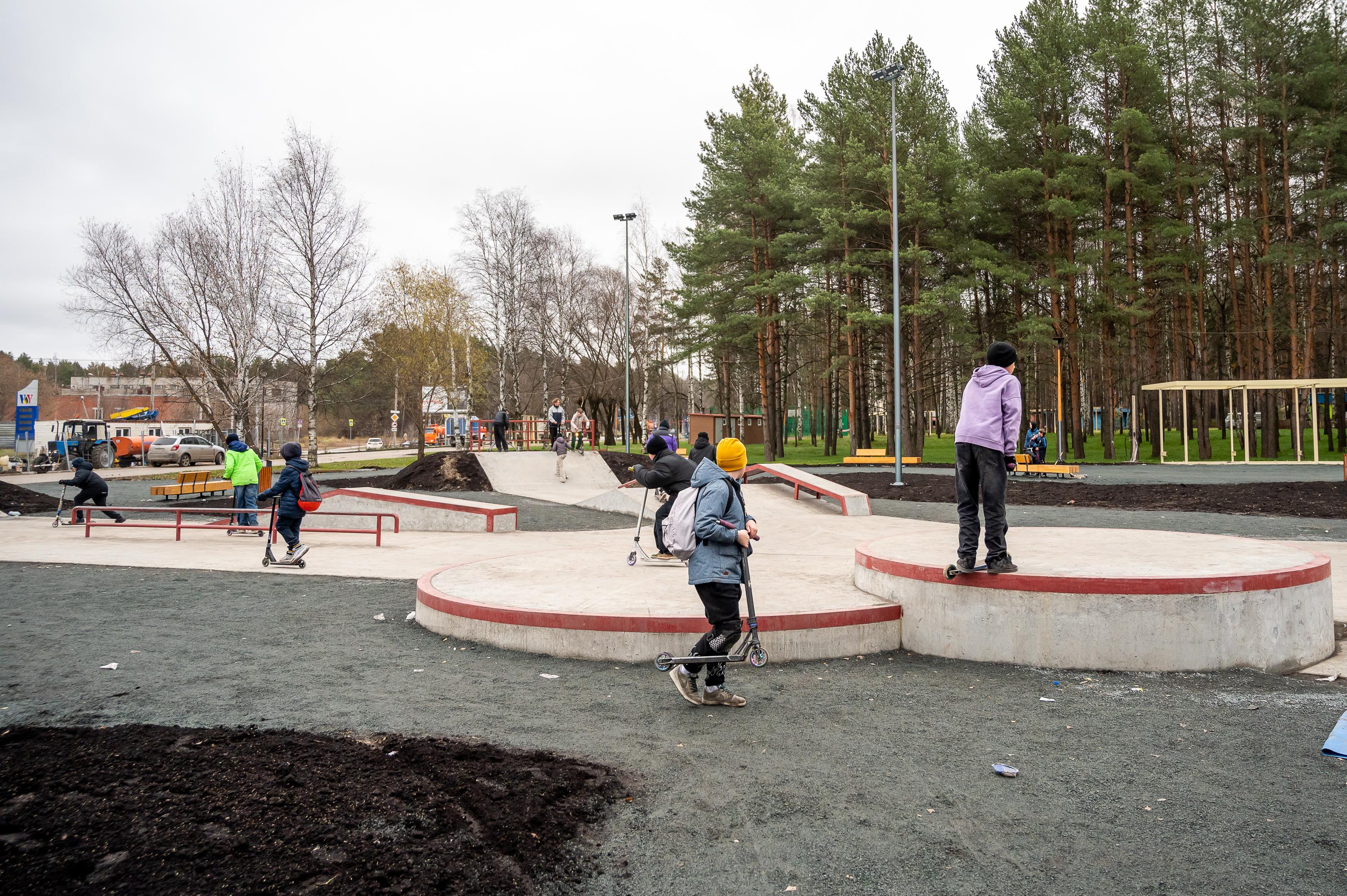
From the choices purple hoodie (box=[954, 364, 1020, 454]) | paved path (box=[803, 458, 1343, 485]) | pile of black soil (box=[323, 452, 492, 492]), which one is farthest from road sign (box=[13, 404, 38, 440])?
purple hoodie (box=[954, 364, 1020, 454])

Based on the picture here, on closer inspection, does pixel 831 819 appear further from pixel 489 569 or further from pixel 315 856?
pixel 489 569

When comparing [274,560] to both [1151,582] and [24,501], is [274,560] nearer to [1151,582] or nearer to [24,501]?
[1151,582]

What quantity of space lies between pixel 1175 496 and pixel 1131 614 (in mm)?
14255

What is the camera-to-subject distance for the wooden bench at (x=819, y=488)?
1653cm

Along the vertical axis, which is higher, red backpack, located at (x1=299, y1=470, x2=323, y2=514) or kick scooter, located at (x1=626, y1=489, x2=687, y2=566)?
red backpack, located at (x1=299, y1=470, x2=323, y2=514)

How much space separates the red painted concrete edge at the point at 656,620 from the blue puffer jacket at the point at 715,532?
4.20 ft

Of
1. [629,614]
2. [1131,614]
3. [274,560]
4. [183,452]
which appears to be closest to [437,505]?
[274,560]

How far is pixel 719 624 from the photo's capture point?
496 centimetres

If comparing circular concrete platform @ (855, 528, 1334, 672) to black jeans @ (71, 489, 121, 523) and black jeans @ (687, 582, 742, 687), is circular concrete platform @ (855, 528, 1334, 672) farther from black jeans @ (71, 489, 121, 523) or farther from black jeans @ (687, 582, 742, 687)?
black jeans @ (71, 489, 121, 523)

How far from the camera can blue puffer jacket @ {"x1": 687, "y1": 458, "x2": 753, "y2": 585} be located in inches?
190

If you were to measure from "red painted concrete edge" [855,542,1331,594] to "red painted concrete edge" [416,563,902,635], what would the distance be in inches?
28.4

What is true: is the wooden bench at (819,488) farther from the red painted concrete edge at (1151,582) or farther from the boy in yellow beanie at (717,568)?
the boy in yellow beanie at (717,568)

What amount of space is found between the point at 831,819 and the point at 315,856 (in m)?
2.10

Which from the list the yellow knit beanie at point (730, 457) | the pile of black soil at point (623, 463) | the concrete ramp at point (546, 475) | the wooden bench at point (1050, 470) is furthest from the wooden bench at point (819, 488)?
the yellow knit beanie at point (730, 457)
